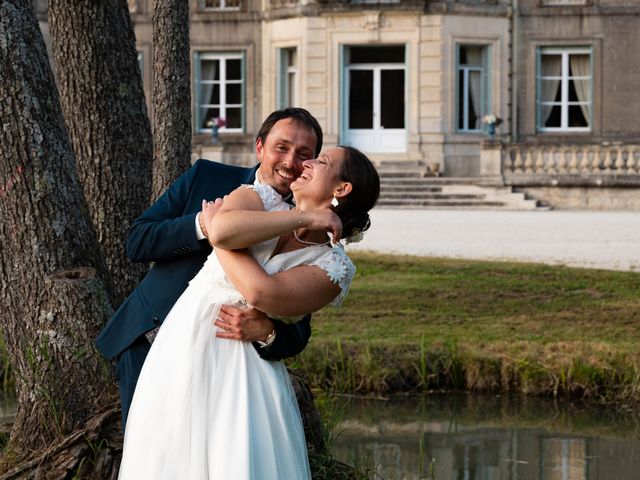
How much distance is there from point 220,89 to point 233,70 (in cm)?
53

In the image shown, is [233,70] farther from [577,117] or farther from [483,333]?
[483,333]

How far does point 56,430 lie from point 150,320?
1153 mm

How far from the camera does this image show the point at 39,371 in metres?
5.16

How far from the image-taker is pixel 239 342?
12.6 feet

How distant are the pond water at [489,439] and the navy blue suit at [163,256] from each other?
2615 millimetres

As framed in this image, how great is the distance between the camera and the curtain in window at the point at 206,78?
28312 mm

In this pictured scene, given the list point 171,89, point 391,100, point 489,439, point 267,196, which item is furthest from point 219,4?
point 267,196

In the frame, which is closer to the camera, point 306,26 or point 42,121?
point 42,121

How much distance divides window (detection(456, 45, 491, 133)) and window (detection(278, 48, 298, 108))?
11.2 ft

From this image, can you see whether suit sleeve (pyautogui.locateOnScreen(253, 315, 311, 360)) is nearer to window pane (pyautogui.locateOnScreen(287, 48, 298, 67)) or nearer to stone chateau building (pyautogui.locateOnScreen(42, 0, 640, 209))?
stone chateau building (pyautogui.locateOnScreen(42, 0, 640, 209))

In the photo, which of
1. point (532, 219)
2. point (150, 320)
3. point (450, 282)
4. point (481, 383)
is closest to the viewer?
point (150, 320)

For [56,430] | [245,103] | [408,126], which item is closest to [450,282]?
[56,430]

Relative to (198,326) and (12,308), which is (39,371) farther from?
(198,326)

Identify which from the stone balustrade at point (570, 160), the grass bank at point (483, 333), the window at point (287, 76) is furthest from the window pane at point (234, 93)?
the grass bank at point (483, 333)
